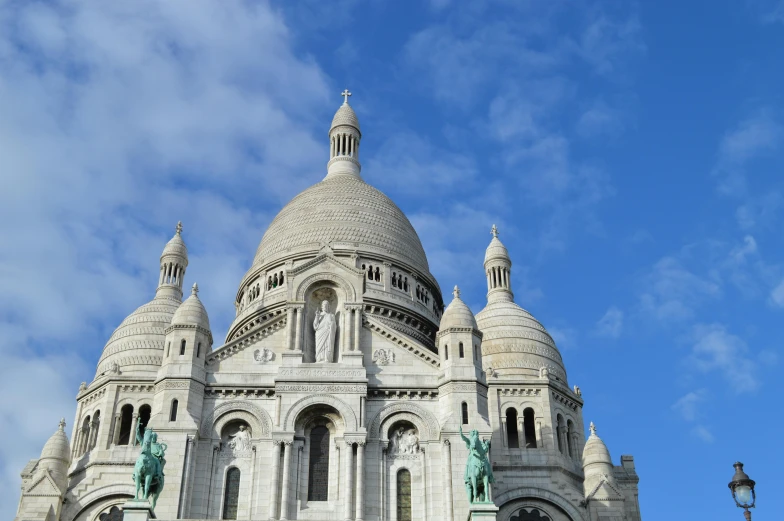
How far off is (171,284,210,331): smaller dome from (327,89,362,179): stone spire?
22.4m

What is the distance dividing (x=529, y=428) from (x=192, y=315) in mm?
16548

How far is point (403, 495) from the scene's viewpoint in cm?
3659

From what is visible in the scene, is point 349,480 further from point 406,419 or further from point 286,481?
point 406,419

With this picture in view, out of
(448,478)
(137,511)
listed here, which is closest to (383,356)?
(448,478)

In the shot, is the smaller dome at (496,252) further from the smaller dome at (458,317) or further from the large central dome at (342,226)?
the smaller dome at (458,317)

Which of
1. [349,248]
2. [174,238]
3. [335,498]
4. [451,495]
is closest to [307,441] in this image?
[335,498]

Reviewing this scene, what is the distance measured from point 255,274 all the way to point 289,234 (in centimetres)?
282

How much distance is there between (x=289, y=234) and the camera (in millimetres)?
54000

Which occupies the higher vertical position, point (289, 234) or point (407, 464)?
point (289, 234)

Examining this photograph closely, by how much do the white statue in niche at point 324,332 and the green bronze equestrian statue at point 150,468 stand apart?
7878 millimetres

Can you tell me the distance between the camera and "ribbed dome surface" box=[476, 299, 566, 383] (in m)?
48.7

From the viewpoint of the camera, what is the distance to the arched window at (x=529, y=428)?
46125mm

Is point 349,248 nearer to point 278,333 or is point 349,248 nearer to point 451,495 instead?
point 278,333

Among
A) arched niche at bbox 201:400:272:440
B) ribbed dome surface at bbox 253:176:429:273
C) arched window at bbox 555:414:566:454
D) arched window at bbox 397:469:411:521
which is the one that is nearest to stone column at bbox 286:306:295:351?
arched niche at bbox 201:400:272:440
